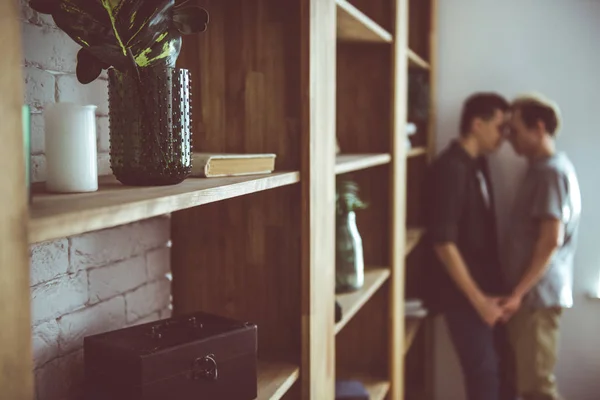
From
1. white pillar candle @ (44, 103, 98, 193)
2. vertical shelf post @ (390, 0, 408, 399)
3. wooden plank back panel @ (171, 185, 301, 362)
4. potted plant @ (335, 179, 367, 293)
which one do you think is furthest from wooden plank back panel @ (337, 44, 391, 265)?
white pillar candle @ (44, 103, 98, 193)

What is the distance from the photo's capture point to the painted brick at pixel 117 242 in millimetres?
1283

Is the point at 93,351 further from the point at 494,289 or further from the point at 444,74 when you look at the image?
the point at 444,74

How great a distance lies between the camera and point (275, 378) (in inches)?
52.9

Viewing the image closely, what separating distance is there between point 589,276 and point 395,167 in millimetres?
1910

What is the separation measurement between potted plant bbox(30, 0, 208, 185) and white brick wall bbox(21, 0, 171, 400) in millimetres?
188

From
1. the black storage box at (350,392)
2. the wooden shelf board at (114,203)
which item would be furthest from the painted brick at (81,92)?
the black storage box at (350,392)

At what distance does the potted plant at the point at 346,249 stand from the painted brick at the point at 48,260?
0.94 metres

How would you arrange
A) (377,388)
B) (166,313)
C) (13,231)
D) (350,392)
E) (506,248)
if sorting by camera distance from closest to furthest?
(13,231), (166,313), (350,392), (377,388), (506,248)

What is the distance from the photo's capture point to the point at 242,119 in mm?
1420

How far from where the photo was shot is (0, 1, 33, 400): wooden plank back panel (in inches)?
23.1

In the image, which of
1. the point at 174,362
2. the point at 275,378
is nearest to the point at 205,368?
the point at 174,362

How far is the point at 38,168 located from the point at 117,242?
309 mm

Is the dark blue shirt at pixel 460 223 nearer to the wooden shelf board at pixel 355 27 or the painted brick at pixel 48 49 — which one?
the wooden shelf board at pixel 355 27

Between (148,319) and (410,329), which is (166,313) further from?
(410,329)
